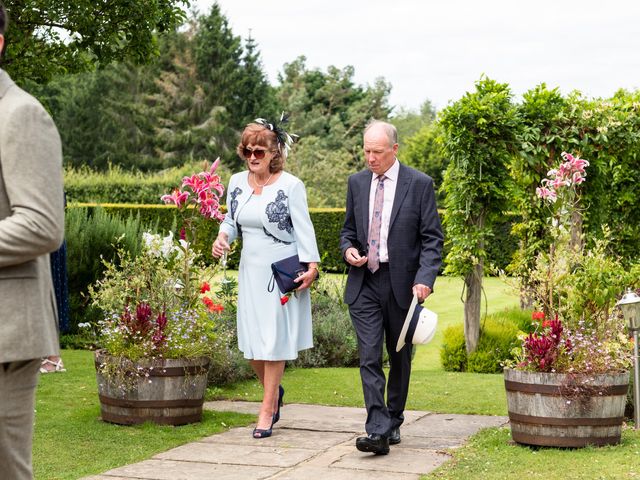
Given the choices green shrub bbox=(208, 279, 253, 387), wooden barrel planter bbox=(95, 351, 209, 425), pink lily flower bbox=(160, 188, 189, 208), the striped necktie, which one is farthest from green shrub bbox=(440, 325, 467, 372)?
the striped necktie

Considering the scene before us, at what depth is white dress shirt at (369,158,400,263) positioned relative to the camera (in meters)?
6.14

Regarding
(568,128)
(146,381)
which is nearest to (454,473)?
(146,381)

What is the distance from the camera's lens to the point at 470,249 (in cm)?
1061

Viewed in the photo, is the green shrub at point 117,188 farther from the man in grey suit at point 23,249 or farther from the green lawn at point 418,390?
the man in grey suit at point 23,249

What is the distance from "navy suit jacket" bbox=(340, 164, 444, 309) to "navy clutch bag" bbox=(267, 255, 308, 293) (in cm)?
42

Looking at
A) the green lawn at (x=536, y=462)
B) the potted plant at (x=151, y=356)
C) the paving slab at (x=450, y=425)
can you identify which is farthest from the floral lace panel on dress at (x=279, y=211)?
the green lawn at (x=536, y=462)

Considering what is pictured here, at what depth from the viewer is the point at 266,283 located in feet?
21.6

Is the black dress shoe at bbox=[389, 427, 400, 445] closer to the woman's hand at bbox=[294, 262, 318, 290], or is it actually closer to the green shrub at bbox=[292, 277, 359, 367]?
the woman's hand at bbox=[294, 262, 318, 290]

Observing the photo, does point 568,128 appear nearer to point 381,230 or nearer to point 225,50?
point 381,230

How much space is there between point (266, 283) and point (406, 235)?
1039mm

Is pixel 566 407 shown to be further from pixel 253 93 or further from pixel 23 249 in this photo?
pixel 253 93

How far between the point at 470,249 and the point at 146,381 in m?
4.86

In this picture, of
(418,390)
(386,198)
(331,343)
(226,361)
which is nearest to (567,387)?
(386,198)

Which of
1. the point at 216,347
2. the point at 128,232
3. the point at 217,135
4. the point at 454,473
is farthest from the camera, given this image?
the point at 217,135
